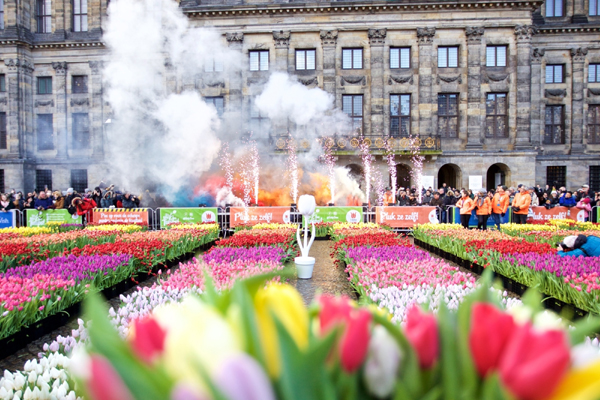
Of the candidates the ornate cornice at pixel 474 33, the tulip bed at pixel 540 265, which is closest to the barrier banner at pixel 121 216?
the tulip bed at pixel 540 265

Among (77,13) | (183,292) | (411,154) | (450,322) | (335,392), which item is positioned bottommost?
(183,292)

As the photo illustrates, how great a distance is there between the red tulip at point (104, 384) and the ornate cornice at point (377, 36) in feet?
96.1

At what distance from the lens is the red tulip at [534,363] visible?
25.7 inches

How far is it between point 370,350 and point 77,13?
38612 mm

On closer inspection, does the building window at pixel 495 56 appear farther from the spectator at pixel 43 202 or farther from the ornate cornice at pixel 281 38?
the spectator at pixel 43 202

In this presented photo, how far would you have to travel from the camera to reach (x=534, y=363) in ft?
2.16

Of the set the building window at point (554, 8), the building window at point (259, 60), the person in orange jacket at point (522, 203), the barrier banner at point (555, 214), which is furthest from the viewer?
the building window at point (554, 8)

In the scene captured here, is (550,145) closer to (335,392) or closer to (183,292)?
(183,292)

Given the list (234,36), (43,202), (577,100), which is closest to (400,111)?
(234,36)

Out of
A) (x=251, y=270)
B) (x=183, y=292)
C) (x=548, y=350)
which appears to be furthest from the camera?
(x=251, y=270)

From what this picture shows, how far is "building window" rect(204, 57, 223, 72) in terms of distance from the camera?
27.6m

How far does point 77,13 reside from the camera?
31562mm

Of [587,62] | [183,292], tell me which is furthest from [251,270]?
[587,62]

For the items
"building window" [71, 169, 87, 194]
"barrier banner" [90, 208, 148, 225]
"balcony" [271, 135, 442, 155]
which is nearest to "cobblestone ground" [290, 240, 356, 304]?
"barrier banner" [90, 208, 148, 225]
